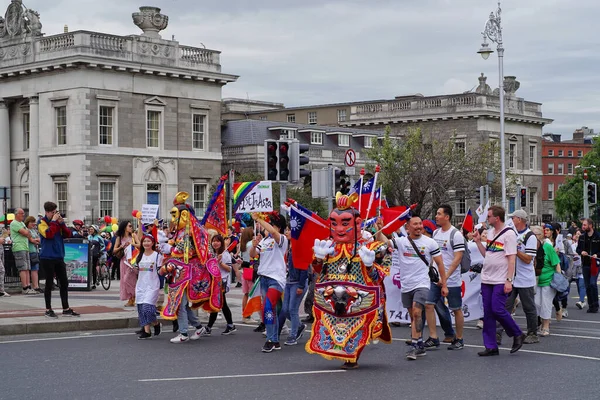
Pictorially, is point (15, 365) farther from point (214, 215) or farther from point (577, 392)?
point (577, 392)

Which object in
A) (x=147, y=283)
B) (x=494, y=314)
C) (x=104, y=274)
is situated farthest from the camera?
(x=104, y=274)

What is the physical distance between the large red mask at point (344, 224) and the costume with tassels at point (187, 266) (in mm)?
3274

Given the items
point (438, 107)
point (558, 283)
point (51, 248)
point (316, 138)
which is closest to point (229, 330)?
point (51, 248)

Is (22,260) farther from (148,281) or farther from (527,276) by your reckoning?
(527,276)

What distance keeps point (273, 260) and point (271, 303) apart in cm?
65

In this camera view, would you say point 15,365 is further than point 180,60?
No

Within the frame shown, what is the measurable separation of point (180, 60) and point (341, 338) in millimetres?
42106

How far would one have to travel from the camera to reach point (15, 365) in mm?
11977

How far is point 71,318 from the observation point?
1631 cm

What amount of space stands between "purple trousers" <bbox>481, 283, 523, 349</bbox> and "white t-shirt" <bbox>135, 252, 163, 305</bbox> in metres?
4.65

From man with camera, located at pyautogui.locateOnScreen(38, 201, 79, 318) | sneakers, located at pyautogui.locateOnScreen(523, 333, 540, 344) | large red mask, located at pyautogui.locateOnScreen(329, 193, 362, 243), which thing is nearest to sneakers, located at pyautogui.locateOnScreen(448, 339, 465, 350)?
sneakers, located at pyautogui.locateOnScreen(523, 333, 540, 344)

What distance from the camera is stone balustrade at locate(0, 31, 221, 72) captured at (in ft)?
158

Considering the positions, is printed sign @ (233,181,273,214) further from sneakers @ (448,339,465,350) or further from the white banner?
sneakers @ (448,339,465,350)

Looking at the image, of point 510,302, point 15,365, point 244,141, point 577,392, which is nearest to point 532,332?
point 510,302
